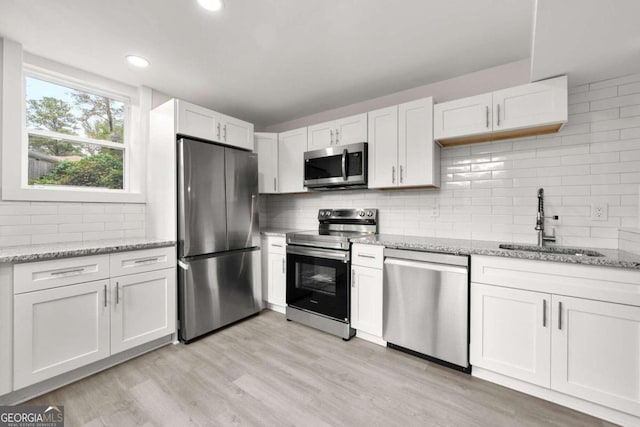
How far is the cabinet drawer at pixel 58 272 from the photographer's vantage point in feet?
5.67

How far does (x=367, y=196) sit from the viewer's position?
3.22 m

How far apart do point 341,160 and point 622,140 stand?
221 centimetres

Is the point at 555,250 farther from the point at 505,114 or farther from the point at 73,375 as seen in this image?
the point at 73,375

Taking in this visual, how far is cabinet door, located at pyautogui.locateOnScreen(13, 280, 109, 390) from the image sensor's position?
5.66ft

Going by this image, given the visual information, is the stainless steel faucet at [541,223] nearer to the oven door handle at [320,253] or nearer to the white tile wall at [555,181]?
the white tile wall at [555,181]

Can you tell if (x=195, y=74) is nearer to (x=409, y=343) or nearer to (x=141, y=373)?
(x=141, y=373)

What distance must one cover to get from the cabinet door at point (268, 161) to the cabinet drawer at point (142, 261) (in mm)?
1431

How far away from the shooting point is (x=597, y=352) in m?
1.59

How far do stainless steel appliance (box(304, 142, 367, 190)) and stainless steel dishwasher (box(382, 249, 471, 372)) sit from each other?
0.92 m

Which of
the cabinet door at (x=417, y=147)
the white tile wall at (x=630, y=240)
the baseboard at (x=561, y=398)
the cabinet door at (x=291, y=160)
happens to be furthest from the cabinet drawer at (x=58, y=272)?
the white tile wall at (x=630, y=240)

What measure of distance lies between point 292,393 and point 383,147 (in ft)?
7.39

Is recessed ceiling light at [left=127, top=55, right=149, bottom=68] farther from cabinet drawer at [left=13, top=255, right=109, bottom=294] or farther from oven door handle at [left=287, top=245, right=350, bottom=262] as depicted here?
oven door handle at [left=287, top=245, right=350, bottom=262]

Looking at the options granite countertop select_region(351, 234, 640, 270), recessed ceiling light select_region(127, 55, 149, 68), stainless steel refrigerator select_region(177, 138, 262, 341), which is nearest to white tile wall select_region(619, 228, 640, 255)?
granite countertop select_region(351, 234, 640, 270)

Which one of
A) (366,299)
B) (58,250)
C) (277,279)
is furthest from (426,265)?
(58,250)
